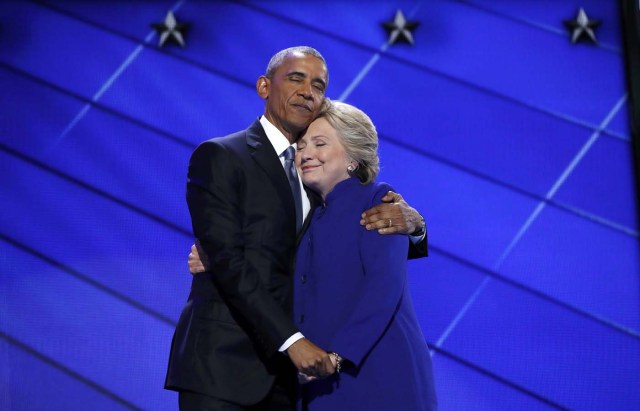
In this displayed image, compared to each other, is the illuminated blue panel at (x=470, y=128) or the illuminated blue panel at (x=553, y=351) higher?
the illuminated blue panel at (x=470, y=128)

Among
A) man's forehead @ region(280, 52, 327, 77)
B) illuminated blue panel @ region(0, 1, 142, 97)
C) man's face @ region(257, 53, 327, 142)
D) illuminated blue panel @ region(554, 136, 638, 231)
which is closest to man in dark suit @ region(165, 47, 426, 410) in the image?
man's face @ region(257, 53, 327, 142)

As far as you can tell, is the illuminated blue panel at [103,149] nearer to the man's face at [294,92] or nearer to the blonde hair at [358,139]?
the man's face at [294,92]

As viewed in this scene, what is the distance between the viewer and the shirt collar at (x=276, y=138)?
2.31m

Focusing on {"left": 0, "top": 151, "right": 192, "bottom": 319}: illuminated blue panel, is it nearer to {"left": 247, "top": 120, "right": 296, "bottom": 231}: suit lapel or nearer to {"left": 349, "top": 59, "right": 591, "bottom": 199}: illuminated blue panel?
{"left": 349, "top": 59, "right": 591, "bottom": 199}: illuminated blue panel

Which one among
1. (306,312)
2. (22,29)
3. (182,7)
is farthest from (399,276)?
(22,29)

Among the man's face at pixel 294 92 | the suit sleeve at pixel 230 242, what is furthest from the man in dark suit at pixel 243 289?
the man's face at pixel 294 92

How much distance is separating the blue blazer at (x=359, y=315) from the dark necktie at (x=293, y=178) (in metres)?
0.09

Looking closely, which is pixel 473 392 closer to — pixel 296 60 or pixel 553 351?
pixel 553 351

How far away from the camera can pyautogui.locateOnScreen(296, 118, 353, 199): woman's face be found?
2.24m

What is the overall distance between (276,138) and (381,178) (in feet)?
4.26

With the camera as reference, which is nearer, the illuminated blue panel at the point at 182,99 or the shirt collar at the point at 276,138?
the shirt collar at the point at 276,138

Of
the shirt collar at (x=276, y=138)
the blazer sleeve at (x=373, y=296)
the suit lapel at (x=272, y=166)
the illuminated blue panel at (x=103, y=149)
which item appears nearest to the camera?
the blazer sleeve at (x=373, y=296)

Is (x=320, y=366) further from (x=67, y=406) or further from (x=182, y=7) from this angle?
(x=182, y=7)

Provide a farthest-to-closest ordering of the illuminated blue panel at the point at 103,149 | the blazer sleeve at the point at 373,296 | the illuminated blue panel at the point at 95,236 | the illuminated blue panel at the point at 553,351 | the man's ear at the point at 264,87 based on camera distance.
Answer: the illuminated blue panel at the point at 103,149, the illuminated blue panel at the point at 95,236, the illuminated blue panel at the point at 553,351, the man's ear at the point at 264,87, the blazer sleeve at the point at 373,296
